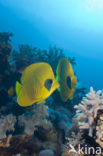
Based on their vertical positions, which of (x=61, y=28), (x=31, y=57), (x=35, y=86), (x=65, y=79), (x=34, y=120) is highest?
(x=61, y=28)

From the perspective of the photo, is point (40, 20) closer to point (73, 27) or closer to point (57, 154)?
point (73, 27)

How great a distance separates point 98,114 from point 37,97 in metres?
0.80

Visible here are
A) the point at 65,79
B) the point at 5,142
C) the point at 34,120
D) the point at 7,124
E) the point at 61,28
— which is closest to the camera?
the point at 65,79

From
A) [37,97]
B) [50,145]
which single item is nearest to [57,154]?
[50,145]

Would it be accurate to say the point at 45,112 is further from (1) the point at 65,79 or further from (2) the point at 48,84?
(2) the point at 48,84

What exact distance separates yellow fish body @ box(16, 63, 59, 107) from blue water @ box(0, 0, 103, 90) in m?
54.7

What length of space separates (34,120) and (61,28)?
9241 cm

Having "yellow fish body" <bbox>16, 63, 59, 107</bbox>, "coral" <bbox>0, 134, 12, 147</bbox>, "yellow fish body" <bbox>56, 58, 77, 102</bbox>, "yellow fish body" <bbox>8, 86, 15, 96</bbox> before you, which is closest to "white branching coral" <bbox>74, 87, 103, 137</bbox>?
"yellow fish body" <bbox>56, 58, 77, 102</bbox>

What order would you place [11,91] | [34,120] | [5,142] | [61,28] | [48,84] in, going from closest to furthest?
[48,84], [5,142], [34,120], [11,91], [61,28]

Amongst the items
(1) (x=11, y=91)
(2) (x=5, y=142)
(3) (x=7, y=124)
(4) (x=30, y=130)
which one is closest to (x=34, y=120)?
(4) (x=30, y=130)

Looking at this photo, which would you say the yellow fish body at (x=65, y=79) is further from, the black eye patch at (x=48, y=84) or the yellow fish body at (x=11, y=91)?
the yellow fish body at (x=11, y=91)

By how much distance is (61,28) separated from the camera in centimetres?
8938

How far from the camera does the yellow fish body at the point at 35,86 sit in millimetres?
1579

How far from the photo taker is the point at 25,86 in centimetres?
164
